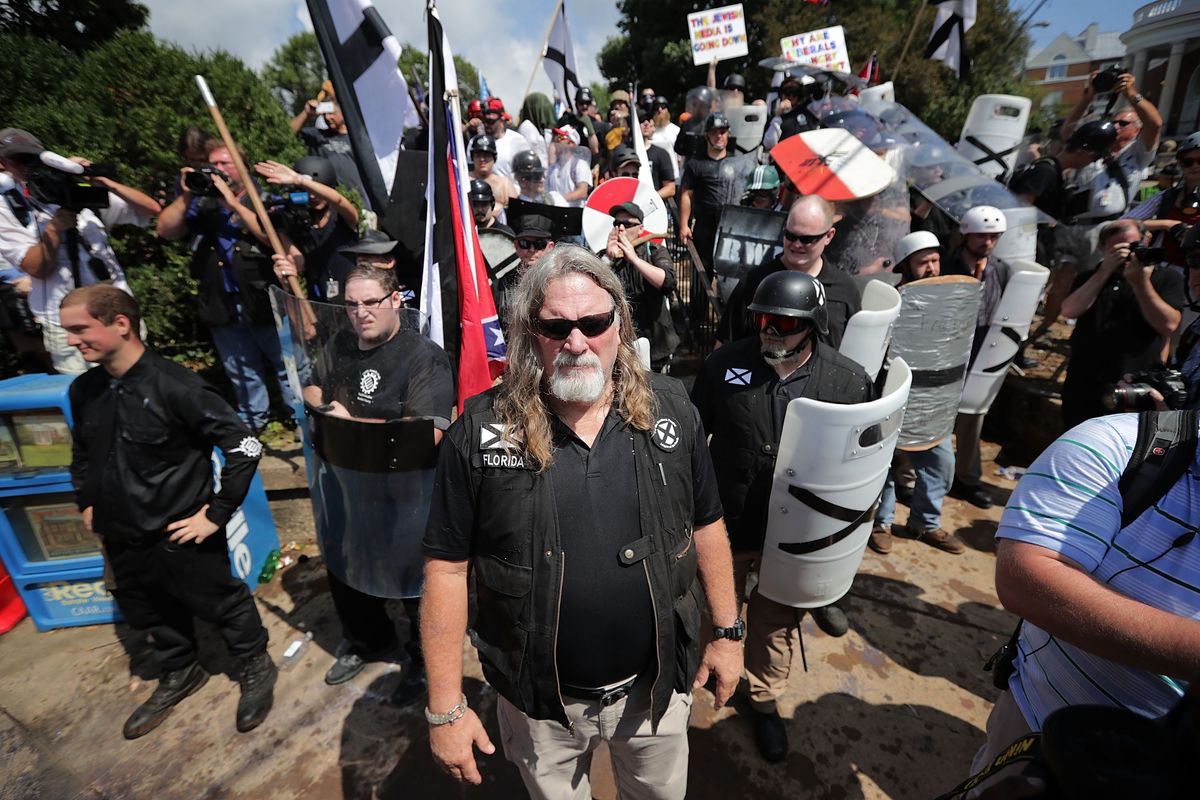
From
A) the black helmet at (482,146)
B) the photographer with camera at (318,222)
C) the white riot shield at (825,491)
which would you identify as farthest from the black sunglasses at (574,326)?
the black helmet at (482,146)

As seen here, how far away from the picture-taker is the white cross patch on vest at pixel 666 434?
1703 mm

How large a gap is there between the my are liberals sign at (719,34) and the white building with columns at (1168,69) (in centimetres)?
1240

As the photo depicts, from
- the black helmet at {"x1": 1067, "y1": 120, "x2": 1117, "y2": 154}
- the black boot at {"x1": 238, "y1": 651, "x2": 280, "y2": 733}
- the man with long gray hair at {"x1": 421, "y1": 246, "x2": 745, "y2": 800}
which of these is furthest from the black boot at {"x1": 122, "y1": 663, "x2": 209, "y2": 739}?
the black helmet at {"x1": 1067, "y1": 120, "x2": 1117, "y2": 154}

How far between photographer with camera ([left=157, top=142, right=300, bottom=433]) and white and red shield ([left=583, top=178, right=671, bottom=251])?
2278mm

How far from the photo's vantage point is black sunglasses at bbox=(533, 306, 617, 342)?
166 centimetres

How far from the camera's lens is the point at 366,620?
307 cm

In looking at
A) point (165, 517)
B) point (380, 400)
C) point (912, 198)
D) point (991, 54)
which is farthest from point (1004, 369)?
point (991, 54)

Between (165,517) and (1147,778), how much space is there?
3444 millimetres

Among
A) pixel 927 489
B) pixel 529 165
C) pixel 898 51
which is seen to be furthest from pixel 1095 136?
pixel 898 51

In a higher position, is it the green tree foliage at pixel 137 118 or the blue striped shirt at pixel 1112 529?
the green tree foliage at pixel 137 118

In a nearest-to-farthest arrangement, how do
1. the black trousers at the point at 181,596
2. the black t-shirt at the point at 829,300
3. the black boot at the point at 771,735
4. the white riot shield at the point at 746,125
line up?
the black boot at the point at 771,735 → the black trousers at the point at 181,596 → the black t-shirt at the point at 829,300 → the white riot shield at the point at 746,125

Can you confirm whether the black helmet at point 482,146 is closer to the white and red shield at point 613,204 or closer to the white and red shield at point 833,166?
the white and red shield at point 613,204

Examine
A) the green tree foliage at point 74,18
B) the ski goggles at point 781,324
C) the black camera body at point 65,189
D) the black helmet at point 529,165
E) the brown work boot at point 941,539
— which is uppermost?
the green tree foliage at point 74,18

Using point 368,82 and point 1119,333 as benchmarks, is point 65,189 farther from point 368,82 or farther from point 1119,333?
point 1119,333
